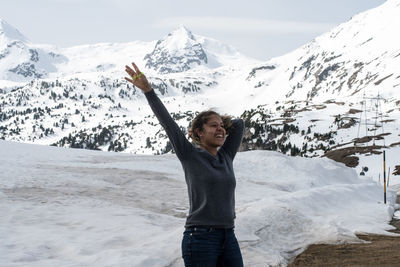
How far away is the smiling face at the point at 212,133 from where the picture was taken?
14.5 ft

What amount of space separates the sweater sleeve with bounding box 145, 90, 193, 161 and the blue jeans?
841 mm

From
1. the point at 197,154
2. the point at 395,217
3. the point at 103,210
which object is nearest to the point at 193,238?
the point at 197,154

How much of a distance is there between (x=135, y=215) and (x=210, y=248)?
9.79m

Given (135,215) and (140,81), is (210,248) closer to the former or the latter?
(140,81)

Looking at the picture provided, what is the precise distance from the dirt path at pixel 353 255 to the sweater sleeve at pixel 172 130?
6017 mm

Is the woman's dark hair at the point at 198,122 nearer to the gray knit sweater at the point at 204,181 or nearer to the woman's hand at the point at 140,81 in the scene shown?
the gray knit sweater at the point at 204,181

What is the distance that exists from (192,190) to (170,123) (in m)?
0.77

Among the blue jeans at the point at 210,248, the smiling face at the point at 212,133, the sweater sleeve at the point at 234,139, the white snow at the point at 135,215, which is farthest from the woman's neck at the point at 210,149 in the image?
the white snow at the point at 135,215

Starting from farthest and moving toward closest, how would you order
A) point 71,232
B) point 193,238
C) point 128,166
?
1. point 128,166
2. point 71,232
3. point 193,238

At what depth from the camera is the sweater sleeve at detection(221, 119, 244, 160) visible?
15.9ft

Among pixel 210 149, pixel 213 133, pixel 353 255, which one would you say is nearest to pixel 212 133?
pixel 213 133

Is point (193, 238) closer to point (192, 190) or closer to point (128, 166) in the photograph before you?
point (192, 190)

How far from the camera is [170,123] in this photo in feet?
13.9

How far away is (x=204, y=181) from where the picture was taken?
13.4 feet
